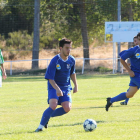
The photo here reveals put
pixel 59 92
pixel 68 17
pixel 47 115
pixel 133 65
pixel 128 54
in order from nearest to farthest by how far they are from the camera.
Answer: pixel 59 92
pixel 47 115
pixel 128 54
pixel 133 65
pixel 68 17

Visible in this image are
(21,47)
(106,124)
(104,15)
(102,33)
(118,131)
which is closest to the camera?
(118,131)

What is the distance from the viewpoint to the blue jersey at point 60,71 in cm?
596

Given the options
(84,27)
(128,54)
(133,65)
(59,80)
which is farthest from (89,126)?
(84,27)

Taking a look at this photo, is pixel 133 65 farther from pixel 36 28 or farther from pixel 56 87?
pixel 36 28

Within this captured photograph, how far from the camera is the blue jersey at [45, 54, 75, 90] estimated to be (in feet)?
19.5

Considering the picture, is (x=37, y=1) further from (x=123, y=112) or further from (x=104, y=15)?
(x=123, y=112)

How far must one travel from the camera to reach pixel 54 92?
19.9ft

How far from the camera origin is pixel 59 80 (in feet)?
20.2

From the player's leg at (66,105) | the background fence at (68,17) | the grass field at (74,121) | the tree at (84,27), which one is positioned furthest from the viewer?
the tree at (84,27)

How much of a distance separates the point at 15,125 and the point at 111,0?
21.5 meters

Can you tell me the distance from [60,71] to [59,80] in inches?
6.5

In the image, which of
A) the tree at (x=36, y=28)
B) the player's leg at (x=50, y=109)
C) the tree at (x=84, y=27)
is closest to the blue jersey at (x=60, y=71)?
the player's leg at (x=50, y=109)

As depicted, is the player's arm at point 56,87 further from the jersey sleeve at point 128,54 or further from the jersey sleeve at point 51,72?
the jersey sleeve at point 128,54

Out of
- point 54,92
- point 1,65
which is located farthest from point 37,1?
point 54,92
